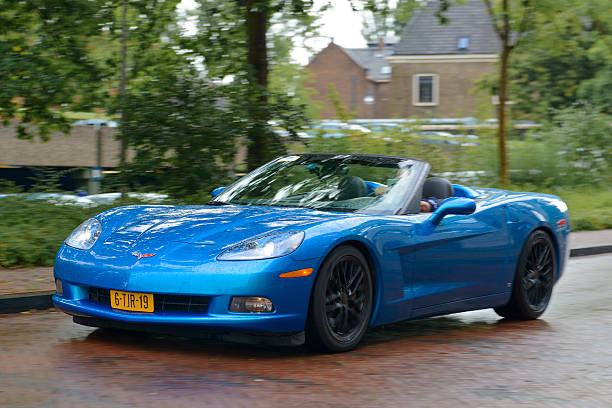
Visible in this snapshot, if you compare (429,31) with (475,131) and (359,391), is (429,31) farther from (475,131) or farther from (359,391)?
(359,391)

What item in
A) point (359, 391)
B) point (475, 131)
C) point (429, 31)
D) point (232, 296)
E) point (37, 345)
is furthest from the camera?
point (429, 31)

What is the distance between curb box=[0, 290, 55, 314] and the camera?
7.12m

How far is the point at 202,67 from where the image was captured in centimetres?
1395

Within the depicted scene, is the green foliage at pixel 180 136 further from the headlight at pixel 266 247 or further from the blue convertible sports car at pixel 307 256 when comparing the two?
the headlight at pixel 266 247

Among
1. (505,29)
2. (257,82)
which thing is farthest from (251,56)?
(505,29)

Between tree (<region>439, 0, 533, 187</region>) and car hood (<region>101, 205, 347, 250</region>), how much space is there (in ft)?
39.6

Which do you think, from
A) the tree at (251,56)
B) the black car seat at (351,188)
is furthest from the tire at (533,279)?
the tree at (251,56)

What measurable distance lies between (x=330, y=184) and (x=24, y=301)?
2.68 m

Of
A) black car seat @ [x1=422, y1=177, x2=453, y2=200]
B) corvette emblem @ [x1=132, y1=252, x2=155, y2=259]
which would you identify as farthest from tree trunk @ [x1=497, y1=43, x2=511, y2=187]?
corvette emblem @ [x1=132, y1=252, x2=155, y2=259]

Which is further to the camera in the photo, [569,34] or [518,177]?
[518,177]

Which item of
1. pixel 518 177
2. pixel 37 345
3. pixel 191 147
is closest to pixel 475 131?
pixel 518 177

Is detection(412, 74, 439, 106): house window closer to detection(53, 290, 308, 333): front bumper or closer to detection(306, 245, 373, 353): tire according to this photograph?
detection(306, 245, 373, 353): tire

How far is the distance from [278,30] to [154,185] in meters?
9.10

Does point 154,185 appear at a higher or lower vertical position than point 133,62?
lower
